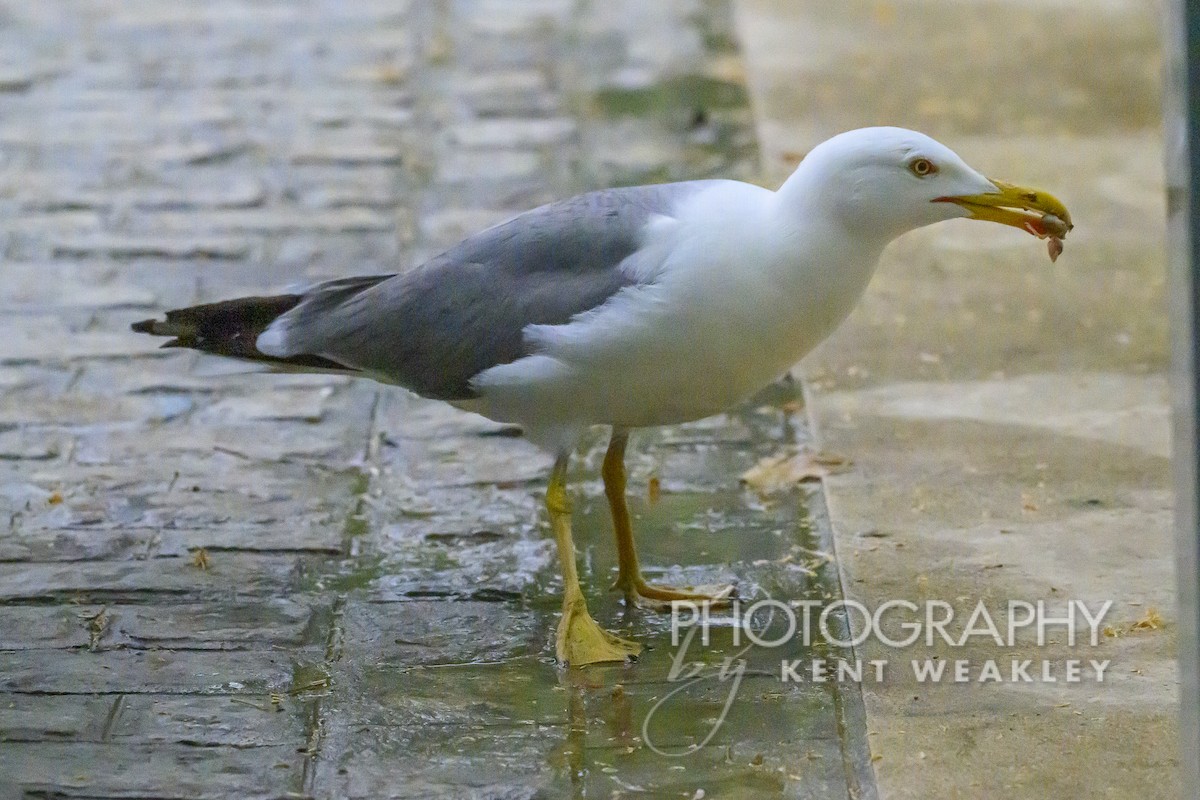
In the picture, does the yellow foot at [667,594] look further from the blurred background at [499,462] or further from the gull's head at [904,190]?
the gull's head at [904,190]

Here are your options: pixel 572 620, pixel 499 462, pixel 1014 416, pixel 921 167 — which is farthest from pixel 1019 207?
pixel 499 462

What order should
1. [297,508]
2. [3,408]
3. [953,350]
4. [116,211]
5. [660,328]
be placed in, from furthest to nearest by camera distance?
[116,211] < [953,350] < [3,408] < [297,508] < [660,328]

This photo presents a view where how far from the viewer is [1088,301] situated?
6.16m

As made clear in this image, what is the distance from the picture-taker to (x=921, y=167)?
3.67 metres

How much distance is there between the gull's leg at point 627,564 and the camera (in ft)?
13.7

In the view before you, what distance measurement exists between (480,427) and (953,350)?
1.66 metres

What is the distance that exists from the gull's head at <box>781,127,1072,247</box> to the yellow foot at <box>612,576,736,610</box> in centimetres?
100

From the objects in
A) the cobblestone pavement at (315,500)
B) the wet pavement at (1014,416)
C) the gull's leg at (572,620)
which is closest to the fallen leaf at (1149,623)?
the wet pavement at (1014,416)

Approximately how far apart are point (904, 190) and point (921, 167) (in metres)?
0.06

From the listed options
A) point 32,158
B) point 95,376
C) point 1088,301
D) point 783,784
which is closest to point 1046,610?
point 783,784

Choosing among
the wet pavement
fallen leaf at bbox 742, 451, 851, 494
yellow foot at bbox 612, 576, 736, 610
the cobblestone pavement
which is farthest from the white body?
fallen leaf at bbox 742, 451, 851, 494

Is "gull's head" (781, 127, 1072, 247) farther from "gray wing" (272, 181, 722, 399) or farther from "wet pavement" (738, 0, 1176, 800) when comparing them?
"wet pavement" (738, 0, 1176, 800)

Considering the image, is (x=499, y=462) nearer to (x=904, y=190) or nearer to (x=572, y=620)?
(x=572, y=620)

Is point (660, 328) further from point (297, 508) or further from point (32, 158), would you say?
point (32, 158)
